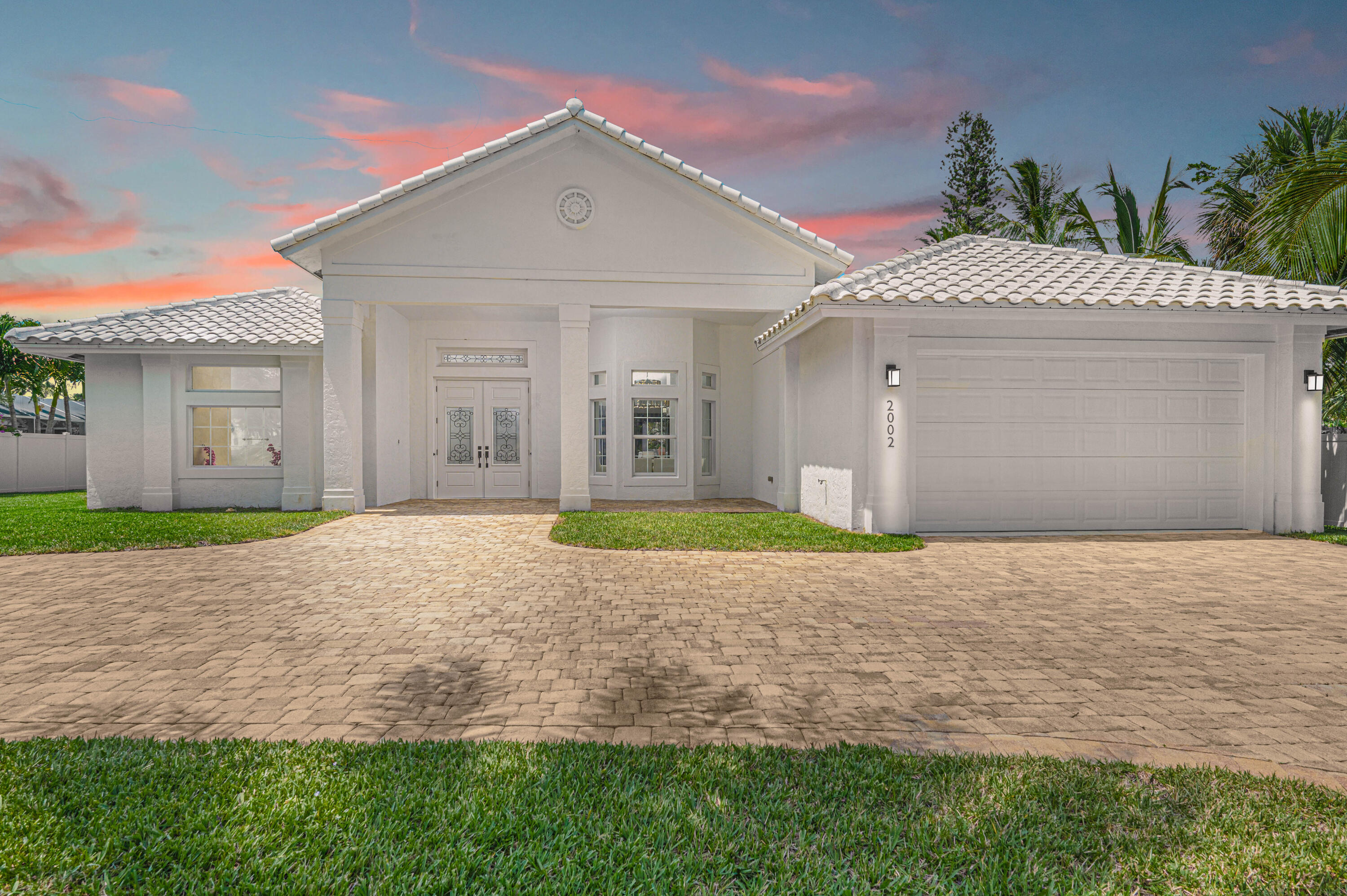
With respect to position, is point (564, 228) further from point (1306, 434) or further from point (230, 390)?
point (1306, 434)

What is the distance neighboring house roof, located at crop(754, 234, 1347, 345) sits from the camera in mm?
8836

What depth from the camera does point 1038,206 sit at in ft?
69.9

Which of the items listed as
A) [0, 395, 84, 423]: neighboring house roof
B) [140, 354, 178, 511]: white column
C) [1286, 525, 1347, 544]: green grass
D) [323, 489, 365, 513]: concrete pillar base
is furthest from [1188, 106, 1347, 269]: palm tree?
[0, 395, 84, 423]: neighboring house roof

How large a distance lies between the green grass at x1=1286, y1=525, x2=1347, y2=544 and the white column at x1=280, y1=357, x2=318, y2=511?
16464 millimetres

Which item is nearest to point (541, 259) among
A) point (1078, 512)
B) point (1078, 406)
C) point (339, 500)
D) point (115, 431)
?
point (339, 500)

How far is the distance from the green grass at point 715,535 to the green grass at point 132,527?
4396 mm

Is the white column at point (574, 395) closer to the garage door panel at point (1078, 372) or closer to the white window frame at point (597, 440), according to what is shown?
the white window frame at point (597, 440)

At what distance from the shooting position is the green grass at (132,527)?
28.1 ft

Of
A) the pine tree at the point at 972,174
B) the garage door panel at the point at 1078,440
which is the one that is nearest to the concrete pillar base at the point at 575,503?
the garage door panel at the point at 1078,440

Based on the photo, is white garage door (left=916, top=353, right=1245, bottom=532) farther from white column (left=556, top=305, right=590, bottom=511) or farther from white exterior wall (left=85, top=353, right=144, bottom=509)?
white exterior wall (left=85, top=353, right=144, bottom=509)

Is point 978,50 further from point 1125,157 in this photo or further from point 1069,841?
point 1069,841

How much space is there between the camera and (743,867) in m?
2.15

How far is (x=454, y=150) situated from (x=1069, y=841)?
41.8 ft

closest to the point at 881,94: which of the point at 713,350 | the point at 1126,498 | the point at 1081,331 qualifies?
the point at 713,350
